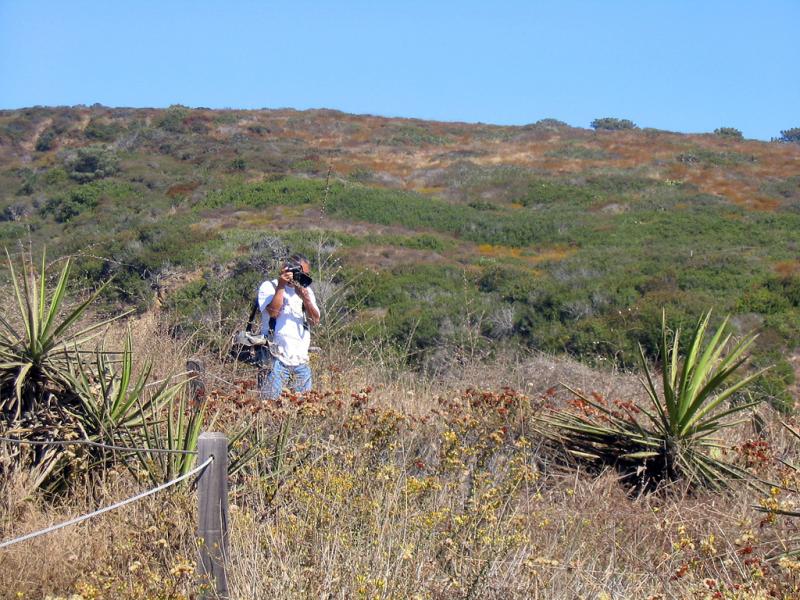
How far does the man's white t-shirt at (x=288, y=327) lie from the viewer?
6812 mm

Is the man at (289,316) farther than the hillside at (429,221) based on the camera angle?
No

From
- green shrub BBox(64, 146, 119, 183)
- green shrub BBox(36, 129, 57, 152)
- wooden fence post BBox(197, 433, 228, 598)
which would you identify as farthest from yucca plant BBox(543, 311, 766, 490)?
green shrub BBox(36, 129, 57, 152)

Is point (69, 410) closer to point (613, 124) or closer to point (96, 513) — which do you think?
point (96, 513)

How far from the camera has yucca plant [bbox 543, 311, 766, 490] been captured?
547cm

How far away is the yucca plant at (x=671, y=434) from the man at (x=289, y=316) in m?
1.95

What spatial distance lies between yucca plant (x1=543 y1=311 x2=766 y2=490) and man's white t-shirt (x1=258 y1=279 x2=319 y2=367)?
6.46 ft

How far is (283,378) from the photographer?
6.43 m

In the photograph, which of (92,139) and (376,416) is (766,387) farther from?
(92,139)

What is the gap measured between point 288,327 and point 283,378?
1.86ft

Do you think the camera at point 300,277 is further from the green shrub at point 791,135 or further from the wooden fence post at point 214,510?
the green shrub at point 791,135

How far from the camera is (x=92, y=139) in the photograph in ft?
142

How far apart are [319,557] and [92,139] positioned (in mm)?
43207

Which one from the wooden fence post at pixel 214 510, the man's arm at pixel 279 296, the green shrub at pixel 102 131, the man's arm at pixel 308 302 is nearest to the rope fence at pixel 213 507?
the wooden fence post at pixel 214 510

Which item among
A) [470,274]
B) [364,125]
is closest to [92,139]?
[364,125]
